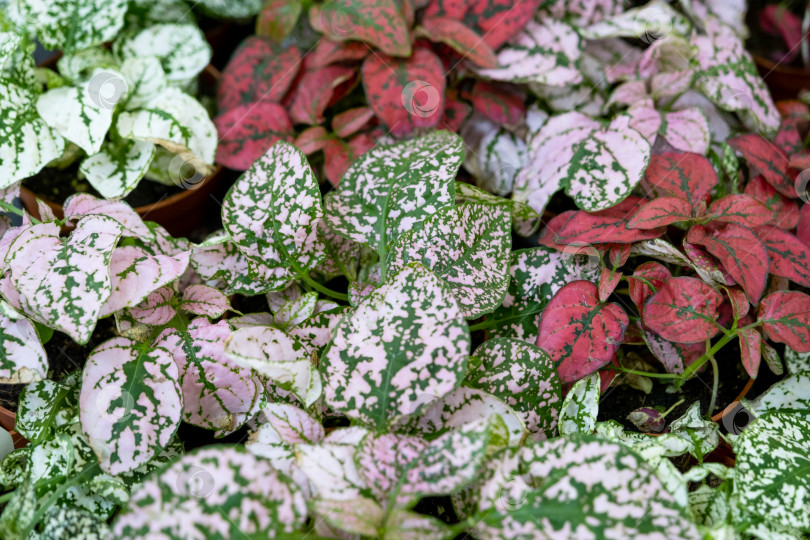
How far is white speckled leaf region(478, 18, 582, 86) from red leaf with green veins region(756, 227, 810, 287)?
0.50 metres

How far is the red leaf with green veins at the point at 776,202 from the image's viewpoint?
3.79 feet

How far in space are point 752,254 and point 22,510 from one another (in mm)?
1109

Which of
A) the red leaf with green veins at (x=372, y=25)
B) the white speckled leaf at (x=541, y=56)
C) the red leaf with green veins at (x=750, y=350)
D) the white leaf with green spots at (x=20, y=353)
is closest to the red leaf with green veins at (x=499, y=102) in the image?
the white speckled leaf at (x=541, y=56)

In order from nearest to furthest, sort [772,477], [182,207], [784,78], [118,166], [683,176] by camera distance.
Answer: [772,477], [683,176], [118,166], [182,207], [784,78]

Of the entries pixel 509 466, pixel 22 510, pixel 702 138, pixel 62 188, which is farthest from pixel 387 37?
pixel 22 510

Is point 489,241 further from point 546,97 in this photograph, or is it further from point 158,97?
point 158,97

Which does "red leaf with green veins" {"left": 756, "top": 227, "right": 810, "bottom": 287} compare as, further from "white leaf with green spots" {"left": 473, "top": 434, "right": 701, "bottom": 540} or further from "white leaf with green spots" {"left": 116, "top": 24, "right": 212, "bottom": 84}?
"white leaf with green spots" {"left": 116, "top": 24, "right": 212, "bottom": 84}

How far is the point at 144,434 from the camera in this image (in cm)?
84

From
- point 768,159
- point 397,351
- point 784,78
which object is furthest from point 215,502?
point 784,78

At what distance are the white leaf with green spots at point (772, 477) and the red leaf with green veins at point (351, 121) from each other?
933 millimetres

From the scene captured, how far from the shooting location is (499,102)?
141cm

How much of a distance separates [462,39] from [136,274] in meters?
0.82

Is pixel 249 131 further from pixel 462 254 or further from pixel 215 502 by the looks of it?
pixel 215 502

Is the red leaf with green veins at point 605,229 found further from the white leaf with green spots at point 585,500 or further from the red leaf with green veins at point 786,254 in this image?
the white leaf with green spots at point 585,500
